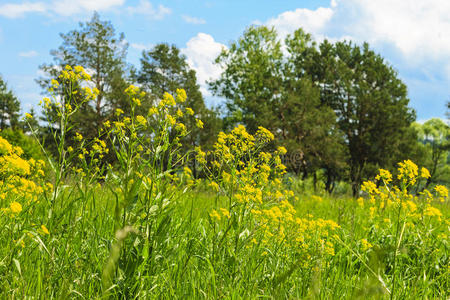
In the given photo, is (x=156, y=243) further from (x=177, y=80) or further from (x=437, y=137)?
(x=437, y=137)

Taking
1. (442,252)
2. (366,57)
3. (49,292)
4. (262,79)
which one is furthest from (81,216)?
(366,57)

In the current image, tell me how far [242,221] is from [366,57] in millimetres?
36616

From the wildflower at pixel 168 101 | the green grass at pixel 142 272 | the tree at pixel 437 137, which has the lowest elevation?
the green grass at pixel 142 272

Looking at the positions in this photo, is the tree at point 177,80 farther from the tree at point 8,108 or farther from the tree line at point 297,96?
the tree at point 8,108

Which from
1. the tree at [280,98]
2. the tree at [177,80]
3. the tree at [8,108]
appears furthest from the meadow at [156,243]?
the tree at [8,108]

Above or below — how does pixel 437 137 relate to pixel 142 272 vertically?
above

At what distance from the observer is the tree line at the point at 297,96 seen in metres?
30.0

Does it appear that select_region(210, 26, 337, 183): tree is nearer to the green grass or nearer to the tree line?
the tree line

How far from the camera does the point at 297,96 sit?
3006 cm

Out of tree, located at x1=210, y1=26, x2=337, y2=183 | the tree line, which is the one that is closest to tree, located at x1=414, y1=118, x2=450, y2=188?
the tree line

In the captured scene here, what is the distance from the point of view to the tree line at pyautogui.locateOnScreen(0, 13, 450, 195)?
2995 cm

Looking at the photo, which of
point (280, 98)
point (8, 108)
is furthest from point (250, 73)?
point (8, 108)

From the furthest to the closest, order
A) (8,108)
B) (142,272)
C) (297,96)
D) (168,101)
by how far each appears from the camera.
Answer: (8,108) → (297,96) → (168,101) → (142,272)

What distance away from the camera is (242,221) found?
2547 mm
